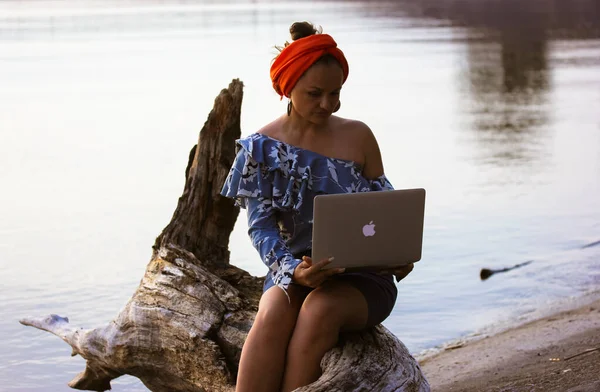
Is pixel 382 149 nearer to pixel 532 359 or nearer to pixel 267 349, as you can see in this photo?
pixel 532 359

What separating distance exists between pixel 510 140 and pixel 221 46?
1124cm

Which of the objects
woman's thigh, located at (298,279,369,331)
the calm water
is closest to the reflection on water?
the calm water

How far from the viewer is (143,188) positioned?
34.9 feet

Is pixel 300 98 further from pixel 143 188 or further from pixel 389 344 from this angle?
pixel 143 188

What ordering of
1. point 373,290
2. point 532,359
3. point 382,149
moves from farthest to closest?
point 382,149
point 532,359
point 373,290

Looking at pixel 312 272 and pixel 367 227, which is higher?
pixel 367 227

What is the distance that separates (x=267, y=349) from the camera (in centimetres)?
405

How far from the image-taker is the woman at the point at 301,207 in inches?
160

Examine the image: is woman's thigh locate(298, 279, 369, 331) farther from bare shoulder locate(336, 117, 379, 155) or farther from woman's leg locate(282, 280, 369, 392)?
bare shoulder locate(336, 117, 379, 155)

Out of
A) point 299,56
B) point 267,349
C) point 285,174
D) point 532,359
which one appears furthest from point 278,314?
point 532,359

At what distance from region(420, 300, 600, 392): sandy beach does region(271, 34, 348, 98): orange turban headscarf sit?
190 centimetres

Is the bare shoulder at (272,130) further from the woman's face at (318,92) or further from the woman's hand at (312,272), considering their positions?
the woman's hand at (312,272)

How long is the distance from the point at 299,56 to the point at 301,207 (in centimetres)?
60

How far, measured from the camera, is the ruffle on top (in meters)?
4.43
